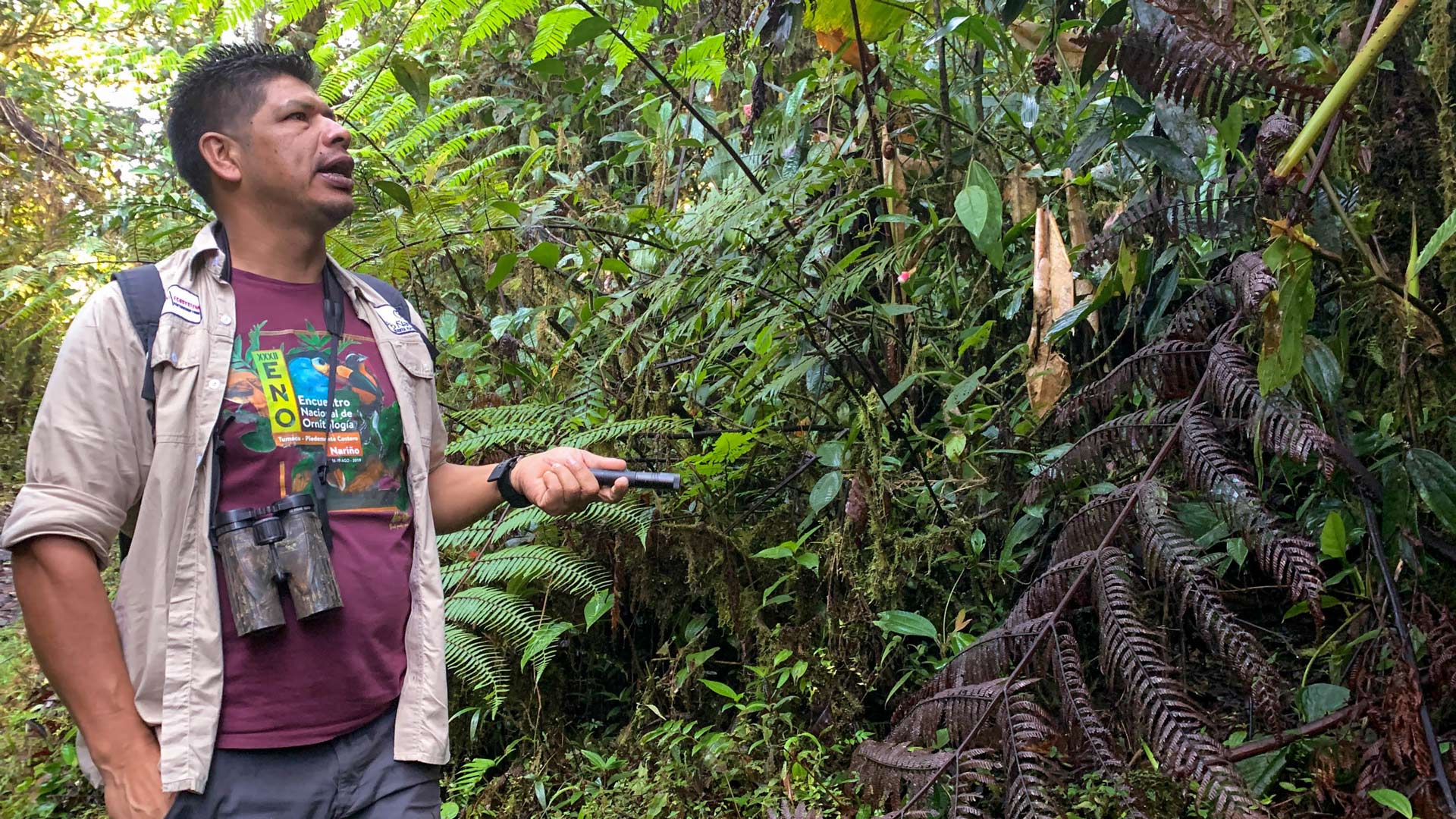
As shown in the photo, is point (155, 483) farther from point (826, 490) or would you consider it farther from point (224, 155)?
point (826, 490)

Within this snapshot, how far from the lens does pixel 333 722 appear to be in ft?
5.94

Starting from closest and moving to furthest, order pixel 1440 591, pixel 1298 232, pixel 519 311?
1. pixel 1298 232
2. pixel 1440 591
3. pixel 519 311

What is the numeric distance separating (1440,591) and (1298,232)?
1180 millimetres

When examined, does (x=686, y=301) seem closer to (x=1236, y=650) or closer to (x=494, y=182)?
(x=494, y=182)

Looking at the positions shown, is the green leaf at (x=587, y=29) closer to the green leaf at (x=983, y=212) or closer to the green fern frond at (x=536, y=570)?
the green leaf at (x=983, y=212)

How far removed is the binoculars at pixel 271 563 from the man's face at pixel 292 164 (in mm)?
620

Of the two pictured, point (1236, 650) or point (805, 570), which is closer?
point (1236, 650)

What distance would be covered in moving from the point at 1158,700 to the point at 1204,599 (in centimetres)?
20

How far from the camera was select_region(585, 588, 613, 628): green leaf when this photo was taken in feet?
10.6

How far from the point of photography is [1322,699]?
2184 millimetres

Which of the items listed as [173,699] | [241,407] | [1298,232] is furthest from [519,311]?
[1298,232]

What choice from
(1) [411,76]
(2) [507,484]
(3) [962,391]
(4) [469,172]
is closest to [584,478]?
(2) [507,484]

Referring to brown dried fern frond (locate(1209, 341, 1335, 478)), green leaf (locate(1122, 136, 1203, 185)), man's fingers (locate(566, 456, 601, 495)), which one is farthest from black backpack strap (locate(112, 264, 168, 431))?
green leaf (locate(1122, 136, 1203, 185))

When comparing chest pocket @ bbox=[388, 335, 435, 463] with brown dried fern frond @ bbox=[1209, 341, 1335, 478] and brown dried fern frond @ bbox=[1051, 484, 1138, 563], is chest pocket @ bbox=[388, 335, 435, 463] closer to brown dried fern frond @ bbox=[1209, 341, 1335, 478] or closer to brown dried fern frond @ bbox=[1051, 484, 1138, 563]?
brown dried fern frond @ bbox=[1051, 484, 1138, 563]
